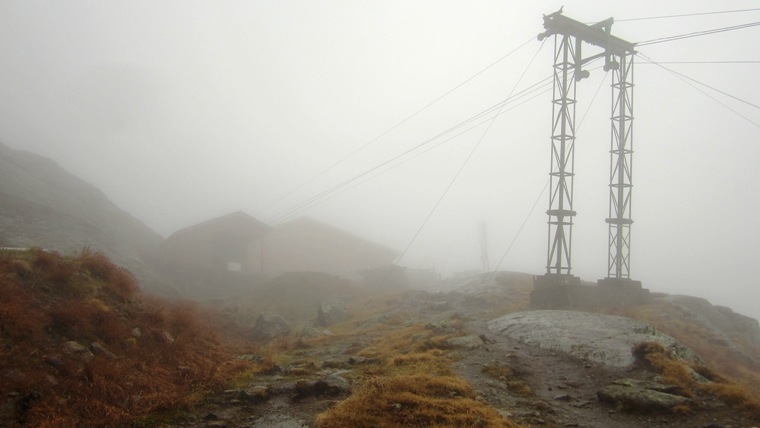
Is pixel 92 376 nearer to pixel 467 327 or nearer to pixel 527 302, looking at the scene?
pixel 467 327

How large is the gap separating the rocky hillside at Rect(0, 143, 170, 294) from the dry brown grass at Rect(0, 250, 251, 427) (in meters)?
9.59

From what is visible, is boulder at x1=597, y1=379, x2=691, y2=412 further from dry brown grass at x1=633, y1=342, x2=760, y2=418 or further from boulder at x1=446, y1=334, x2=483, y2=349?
boulder at x1=446, y1=334, x2=483, y2=349

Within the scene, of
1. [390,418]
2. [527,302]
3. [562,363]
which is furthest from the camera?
[527,302]

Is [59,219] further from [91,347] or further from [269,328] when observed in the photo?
[91,347]

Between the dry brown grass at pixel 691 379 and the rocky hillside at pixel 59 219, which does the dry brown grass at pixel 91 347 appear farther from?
the dry brown grass at pixel 691 379

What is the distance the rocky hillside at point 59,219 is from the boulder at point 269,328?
353 inches

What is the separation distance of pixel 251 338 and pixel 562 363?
552 inches

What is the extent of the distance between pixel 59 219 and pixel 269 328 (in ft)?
76.1

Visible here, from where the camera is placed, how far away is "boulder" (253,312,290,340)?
70.8 feet

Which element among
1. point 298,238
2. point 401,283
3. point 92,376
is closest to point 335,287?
point 401,283

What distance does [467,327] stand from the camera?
1947cm

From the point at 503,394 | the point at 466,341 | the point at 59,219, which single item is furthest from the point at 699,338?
the point at 59,219

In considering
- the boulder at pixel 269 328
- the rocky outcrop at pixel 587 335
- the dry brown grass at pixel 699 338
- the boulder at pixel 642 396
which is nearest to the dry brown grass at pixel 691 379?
the boulder at pixel 642 396

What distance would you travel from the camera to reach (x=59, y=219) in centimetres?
3469
